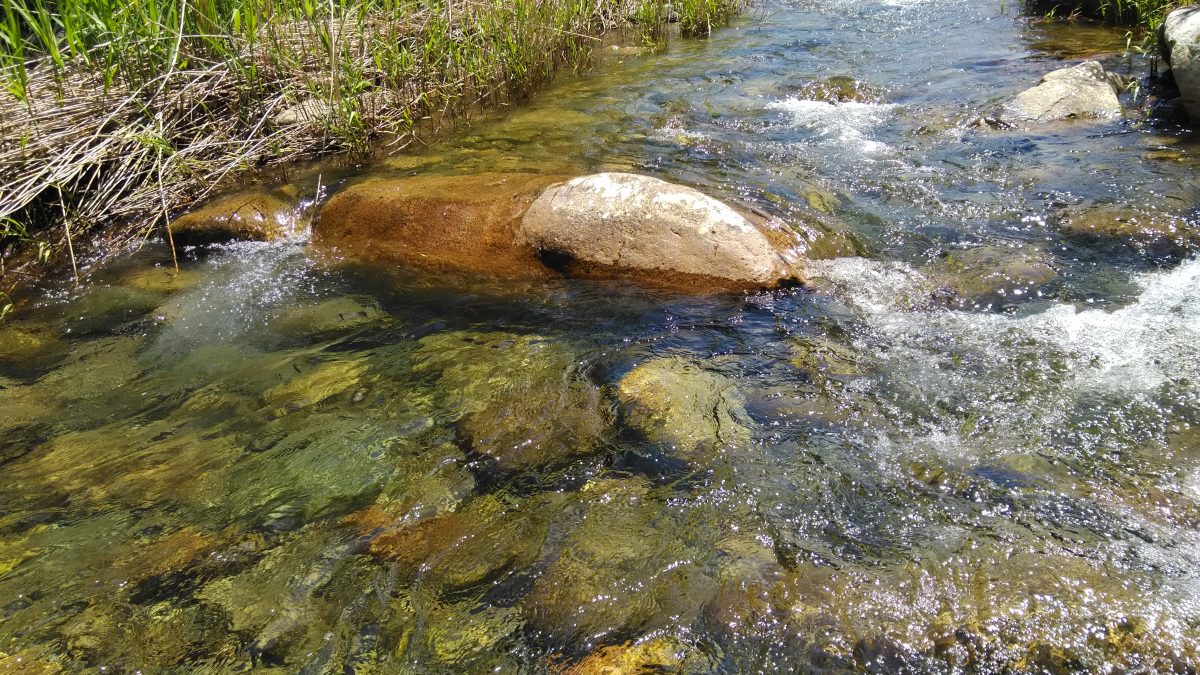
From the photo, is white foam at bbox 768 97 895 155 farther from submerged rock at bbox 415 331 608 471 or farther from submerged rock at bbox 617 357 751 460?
submerged rock at bbox 415 331 608 471

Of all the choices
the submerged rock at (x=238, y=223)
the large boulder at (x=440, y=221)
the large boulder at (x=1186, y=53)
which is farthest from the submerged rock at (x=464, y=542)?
the large boulder at (x=1186, y=53)

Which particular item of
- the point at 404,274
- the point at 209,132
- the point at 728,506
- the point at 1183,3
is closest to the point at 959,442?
the point at 728,506

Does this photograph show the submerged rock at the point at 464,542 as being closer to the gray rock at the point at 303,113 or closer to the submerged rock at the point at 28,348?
the submerged rock at the point at 28,348

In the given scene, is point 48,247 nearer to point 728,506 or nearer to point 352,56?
point 352,56

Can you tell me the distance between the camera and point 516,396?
9.64 feet

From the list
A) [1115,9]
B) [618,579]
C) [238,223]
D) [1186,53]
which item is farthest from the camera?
[1115,9]

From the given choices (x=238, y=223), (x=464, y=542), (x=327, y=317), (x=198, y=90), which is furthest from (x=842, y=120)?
(x=464, y=542)

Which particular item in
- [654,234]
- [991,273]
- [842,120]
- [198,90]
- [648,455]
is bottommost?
[648,455]

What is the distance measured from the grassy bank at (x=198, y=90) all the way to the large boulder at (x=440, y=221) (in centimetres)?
103

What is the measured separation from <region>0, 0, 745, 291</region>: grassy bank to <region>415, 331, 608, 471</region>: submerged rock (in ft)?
8.50

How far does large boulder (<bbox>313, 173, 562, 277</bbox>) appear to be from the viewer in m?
4.10

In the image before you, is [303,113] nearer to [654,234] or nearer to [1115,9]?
[654,234]

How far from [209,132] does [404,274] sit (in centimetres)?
234

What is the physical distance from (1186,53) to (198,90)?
680 centimetres
